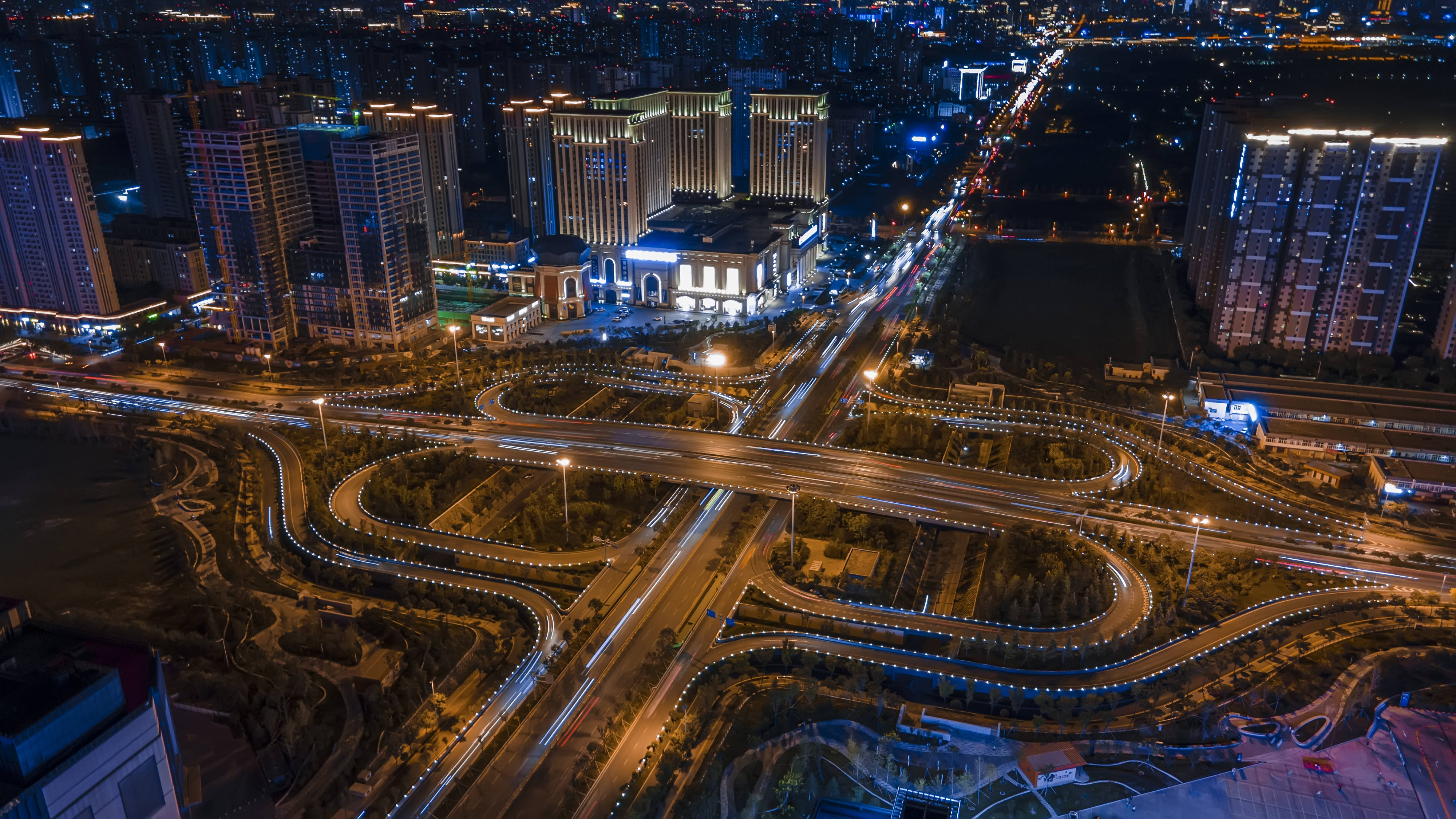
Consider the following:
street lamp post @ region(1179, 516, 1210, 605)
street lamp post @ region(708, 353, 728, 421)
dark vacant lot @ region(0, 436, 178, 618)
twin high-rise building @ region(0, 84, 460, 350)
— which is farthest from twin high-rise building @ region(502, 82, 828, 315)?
street lamp post @ region(1179, 516, 1210, 605)

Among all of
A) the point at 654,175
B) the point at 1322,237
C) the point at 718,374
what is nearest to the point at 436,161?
the point at 654,175

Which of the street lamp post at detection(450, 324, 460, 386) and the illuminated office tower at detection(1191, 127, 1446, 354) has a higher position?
the illuminated office tower at detection(1191, 127, 1446, 354)

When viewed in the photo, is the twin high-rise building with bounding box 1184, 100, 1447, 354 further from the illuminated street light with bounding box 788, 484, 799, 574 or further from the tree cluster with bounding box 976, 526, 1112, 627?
the illuminated street light with bounding box 788, 484, 799, 574

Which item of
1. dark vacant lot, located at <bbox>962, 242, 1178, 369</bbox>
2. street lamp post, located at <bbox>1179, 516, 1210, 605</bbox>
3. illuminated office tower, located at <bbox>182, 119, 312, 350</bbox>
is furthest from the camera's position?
dark vacant lot, located at <bbox>962, 242, 1178, 369</bbox>

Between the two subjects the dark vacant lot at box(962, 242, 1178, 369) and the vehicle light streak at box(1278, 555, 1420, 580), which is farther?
the dark vacant lot at box(962, 242, 1178, 369)

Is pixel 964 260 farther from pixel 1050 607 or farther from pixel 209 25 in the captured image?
pixel 209 25
